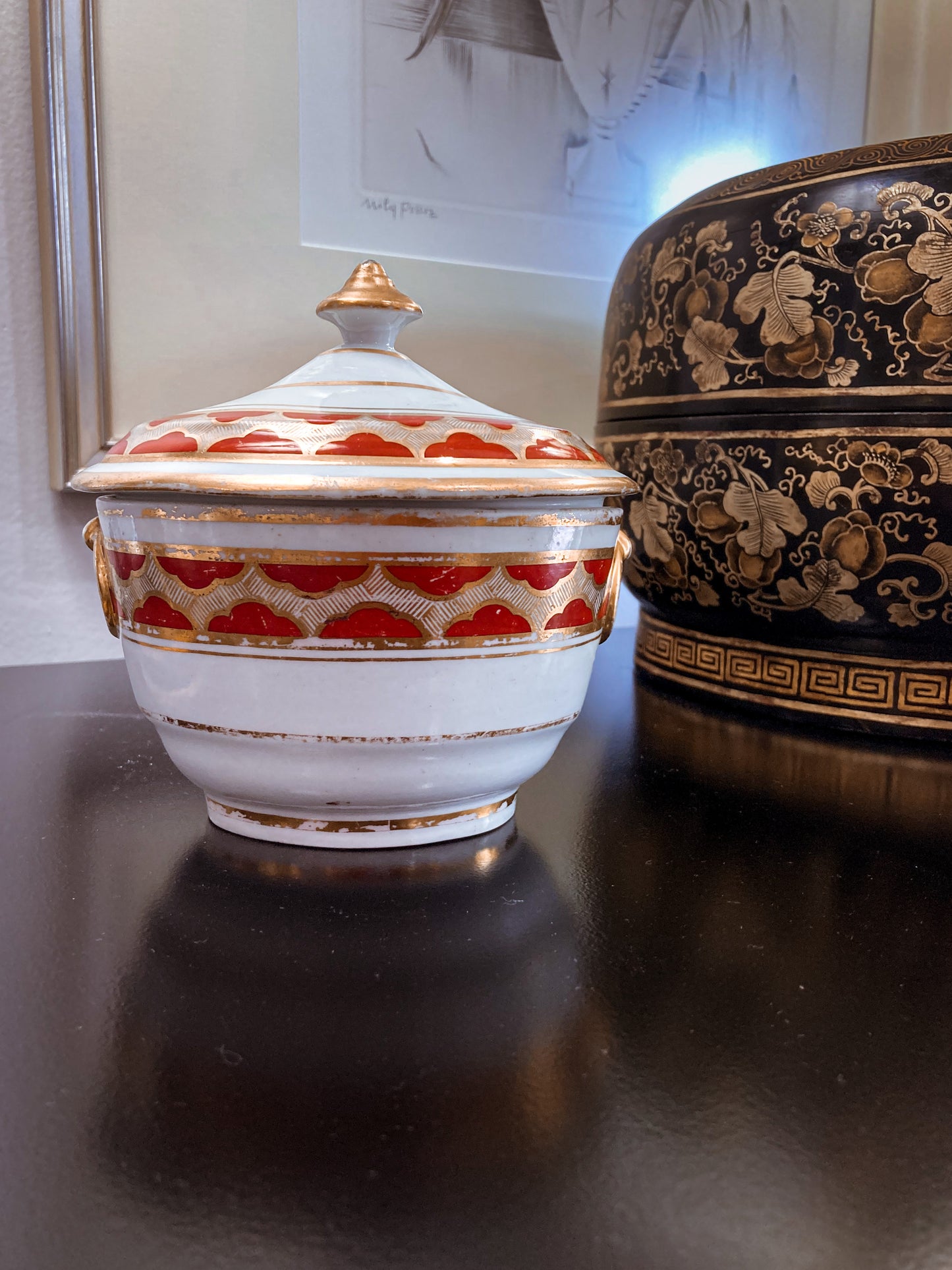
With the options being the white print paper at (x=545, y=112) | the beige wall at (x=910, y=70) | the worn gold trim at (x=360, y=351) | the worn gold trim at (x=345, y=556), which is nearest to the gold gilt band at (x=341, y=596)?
the worn gold trim at (x=345, y=556)

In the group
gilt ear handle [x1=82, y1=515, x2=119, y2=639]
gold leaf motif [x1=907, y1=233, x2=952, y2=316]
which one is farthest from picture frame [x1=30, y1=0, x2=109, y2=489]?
gold leaf motif [x1=907, y1=233, x2=952, y2=316]

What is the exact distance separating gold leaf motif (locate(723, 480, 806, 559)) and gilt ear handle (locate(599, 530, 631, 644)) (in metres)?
0.19

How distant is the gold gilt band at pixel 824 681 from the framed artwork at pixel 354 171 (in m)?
0.32

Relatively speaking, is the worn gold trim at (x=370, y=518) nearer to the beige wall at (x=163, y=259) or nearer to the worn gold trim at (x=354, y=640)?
the worn gold trim at (x=354, y=640)

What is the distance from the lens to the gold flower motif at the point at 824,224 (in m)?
0.55

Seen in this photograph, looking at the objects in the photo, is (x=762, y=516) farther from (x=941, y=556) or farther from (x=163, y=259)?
(x=163, y=259)

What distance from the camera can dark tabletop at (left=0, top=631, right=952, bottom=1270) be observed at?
0.20 metres

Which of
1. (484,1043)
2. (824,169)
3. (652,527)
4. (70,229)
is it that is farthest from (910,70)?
(484,1043)

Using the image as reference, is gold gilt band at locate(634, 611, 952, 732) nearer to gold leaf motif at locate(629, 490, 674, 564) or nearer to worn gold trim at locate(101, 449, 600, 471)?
gold leaf motif at locate(629, 490, 674, 564)

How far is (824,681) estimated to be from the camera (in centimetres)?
62

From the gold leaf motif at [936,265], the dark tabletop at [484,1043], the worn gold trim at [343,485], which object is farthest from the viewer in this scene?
the gold leaf motif at [936,265]

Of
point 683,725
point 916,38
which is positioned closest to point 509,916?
point 683,725

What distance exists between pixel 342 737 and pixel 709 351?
39cm

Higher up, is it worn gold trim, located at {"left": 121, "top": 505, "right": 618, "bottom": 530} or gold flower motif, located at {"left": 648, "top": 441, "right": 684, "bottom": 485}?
gold flower motif, located at {"left": 648, "top": 441, "right": 684, "bottom": 485}
